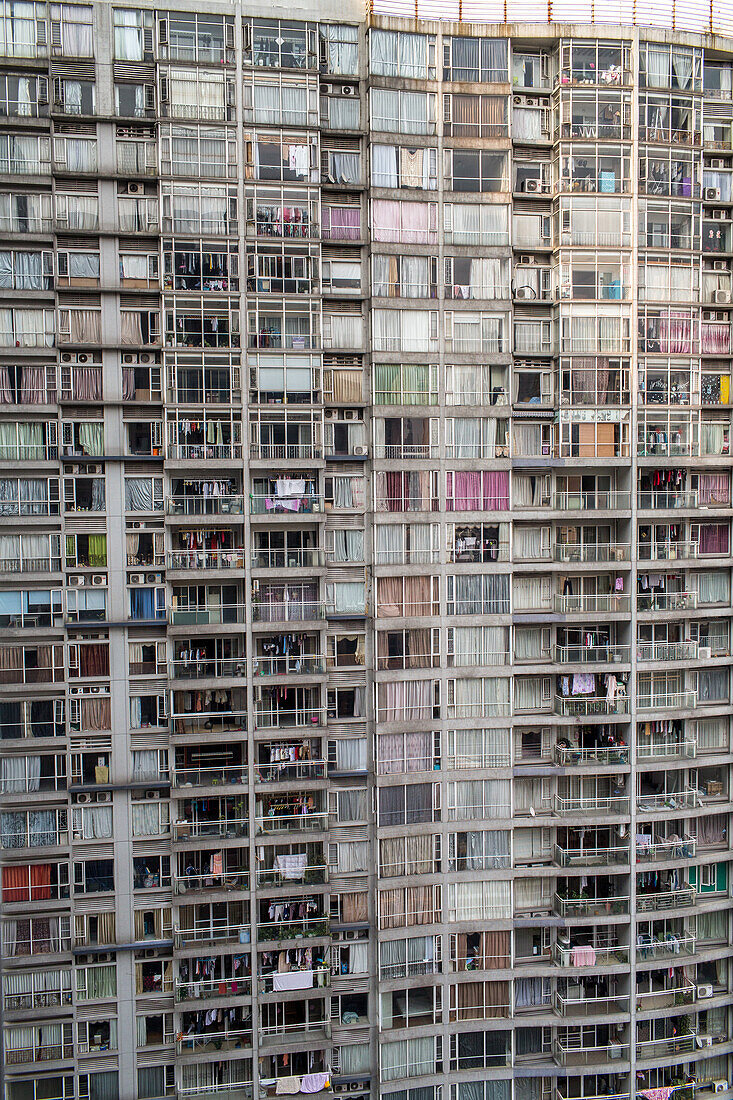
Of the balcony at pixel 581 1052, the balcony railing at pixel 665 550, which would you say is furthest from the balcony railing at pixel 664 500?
the balcony at pixel 581 1052

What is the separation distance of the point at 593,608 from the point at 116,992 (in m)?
17.6

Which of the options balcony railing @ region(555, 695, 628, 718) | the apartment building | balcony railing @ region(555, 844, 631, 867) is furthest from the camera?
balcony railing @ region(555, 695, 628, 718)

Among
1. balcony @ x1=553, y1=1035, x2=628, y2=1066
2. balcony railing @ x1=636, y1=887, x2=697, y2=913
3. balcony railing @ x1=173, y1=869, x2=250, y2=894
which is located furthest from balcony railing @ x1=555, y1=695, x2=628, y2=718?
balcony railing @ x1=173, y1=869, x2=250, y2=894

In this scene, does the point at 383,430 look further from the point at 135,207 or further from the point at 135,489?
the point at 135,207

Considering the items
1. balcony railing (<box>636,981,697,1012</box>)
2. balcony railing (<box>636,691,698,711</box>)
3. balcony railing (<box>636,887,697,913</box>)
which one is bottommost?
balcony railing (<box>636,981,697,1012</box>)

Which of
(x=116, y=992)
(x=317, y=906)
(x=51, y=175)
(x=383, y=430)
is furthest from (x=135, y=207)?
(x=116, y=992)

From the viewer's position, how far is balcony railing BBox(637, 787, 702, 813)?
2336 cm

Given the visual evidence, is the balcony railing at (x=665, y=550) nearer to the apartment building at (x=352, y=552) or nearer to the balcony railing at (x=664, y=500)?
the apartment building at (x=352, y=552)

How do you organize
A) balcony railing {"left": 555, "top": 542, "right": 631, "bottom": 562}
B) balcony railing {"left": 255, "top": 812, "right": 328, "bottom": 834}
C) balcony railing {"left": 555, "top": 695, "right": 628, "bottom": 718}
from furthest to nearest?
balcony railing {"left": 555, "top": 542, "right": 631, "bottom": 562} < balcony railing {"left": 555, "top": 695, "right": 628, "bottom": 718} < balcony railing {"left": 255, "top": 812, "right": 328, "bottom": 834}

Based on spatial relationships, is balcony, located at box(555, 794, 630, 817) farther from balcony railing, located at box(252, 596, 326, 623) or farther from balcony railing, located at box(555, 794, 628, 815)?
balcony railing, located at box(252, 596, 326, 623)

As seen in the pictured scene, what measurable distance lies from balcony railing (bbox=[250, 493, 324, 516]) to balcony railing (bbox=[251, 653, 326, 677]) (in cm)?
410

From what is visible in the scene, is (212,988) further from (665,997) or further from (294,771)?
(665,997)

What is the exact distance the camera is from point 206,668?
21.6 meters

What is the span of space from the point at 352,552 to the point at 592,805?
10.7 metres
